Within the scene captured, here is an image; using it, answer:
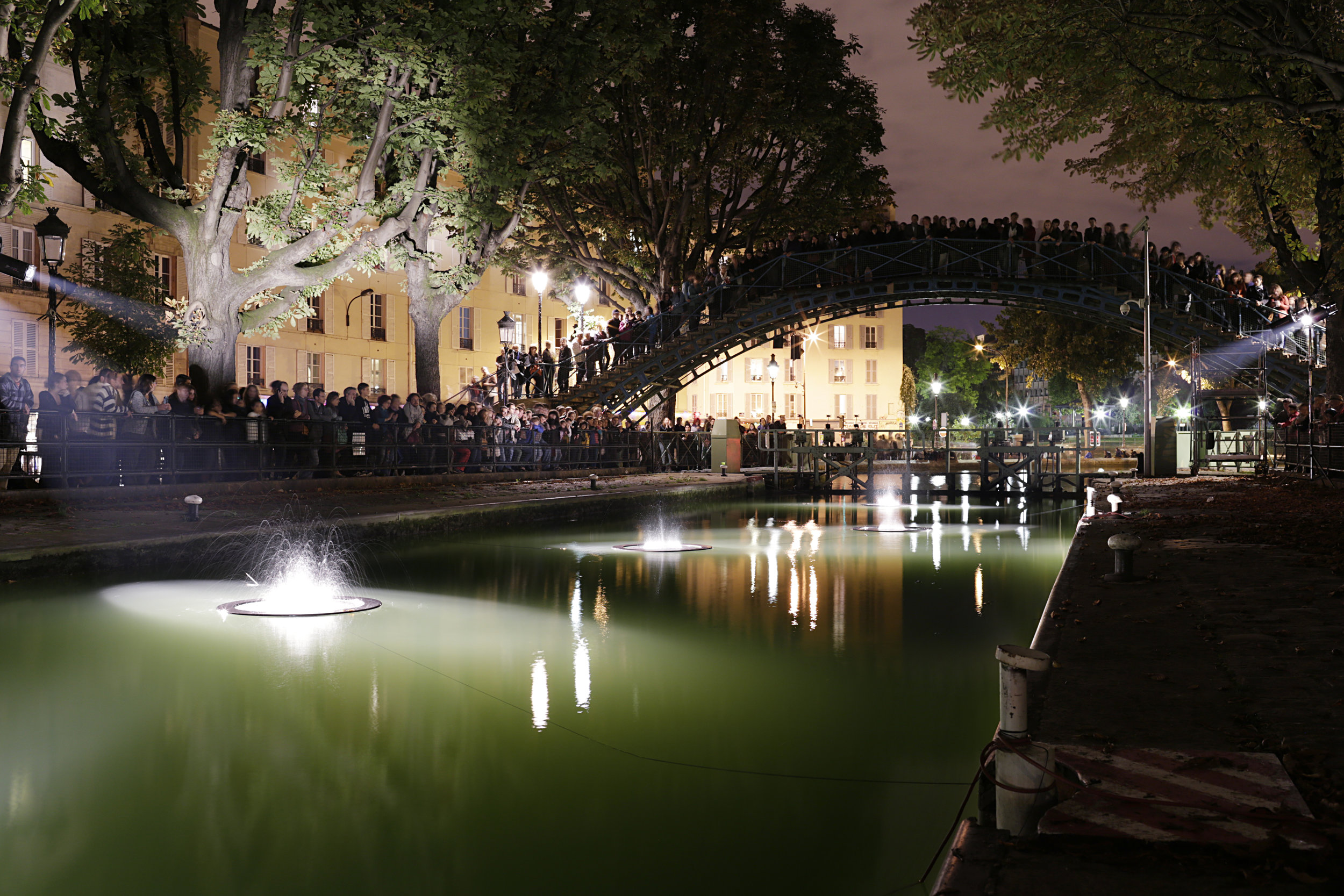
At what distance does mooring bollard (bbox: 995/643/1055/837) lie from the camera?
3326mm

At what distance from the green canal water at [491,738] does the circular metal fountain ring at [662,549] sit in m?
3.67

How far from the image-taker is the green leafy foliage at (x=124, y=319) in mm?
27875

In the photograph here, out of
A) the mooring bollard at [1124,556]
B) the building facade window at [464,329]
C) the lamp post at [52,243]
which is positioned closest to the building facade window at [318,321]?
→ the building facade window at [464,329]

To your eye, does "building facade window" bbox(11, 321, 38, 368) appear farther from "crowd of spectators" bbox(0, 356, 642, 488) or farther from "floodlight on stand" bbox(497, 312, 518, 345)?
"floodlight on stand" bbox(497, 312, 518, 345)

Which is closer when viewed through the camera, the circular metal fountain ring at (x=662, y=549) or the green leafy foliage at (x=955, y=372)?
the circular metal fountain ring at (x=662, y=549)

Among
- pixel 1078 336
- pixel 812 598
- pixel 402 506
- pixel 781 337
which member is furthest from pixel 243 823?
pixel 1078 336

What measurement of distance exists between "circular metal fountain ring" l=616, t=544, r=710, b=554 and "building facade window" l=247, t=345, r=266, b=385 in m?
29.5

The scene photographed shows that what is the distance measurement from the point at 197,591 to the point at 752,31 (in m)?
28.0

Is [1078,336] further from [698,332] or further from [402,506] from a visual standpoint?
[402,506]

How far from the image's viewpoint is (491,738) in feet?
19.5

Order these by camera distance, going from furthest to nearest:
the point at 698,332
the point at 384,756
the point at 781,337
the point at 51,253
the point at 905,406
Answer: the point at 905,406 → the point at 781,337 → the point at 698,332 → the point at 51,253 → the point at 384,756

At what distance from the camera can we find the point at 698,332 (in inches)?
1426

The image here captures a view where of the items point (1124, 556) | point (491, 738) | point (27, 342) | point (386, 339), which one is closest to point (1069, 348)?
point (386, 339)

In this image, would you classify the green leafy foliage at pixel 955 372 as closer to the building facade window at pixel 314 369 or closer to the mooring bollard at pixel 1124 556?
the building facade window at pixel 314 369
